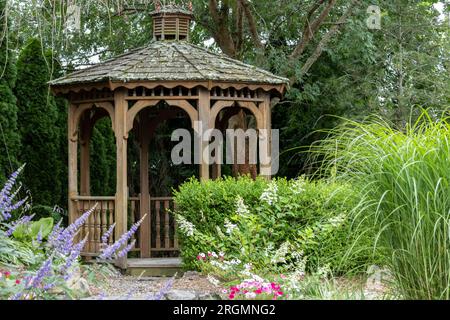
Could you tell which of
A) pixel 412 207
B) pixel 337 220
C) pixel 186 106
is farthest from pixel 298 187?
pixel 412 207

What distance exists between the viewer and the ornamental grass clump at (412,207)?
5262 millimetres

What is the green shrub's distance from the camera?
8.39m

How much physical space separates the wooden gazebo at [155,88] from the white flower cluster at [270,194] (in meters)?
1.93

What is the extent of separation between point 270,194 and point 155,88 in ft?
10.7

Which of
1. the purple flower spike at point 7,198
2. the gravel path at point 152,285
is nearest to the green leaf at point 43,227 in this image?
the gravel path at point 152,285

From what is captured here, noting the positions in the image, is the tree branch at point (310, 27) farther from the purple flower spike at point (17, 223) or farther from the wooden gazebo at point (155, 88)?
the purple flower spike at point (17, 223)

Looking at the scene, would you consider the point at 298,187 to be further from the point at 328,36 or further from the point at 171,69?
the point at 328,36

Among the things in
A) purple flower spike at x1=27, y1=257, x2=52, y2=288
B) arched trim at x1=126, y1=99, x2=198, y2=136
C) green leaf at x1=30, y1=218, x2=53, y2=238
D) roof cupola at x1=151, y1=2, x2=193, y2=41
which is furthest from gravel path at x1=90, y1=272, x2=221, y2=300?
roof cupola at x1=151, y1=2, x2=193, y2=41

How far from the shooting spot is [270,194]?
28.9ft

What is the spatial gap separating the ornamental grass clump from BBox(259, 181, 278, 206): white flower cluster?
3033mm

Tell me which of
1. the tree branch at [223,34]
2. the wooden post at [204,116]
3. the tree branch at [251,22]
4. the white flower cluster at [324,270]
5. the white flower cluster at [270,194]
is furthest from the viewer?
the tree branch at [223,34]
